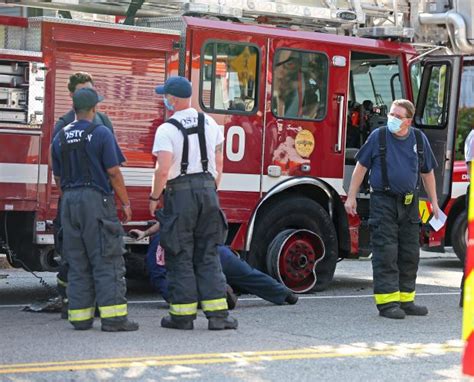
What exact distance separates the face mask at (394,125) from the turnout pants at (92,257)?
8.52 feet

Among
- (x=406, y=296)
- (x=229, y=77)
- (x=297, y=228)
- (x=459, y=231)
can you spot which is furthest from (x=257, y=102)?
(x=459, y=231)

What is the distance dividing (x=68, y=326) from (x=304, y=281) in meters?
3.25

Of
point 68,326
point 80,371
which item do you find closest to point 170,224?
Result: point 68,326

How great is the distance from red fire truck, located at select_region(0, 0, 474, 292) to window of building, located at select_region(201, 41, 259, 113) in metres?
0.01

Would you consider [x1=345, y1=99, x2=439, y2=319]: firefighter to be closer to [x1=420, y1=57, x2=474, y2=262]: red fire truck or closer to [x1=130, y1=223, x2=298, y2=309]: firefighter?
[x1=130, y1=223, x2=298, y2=309]: firefighter

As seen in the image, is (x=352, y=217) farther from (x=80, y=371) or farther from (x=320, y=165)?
(x=80, y=371)

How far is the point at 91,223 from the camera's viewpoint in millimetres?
8836

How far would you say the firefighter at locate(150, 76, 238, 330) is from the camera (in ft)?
29.5

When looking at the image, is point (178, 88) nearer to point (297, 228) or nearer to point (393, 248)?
point (393, 248)

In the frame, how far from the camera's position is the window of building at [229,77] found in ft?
36.3

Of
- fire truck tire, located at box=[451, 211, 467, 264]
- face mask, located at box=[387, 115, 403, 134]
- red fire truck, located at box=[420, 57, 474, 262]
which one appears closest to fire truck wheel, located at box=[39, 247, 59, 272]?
face mask, located at box=[387, 115, 403, 134]

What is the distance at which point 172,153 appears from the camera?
896 cm

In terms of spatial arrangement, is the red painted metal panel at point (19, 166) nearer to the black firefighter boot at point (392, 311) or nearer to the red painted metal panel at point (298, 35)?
the red painted metal panel at point (298, 35)

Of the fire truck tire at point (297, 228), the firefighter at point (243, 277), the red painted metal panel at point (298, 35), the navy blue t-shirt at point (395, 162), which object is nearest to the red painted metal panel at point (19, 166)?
the firefighter at point (243, 277)
